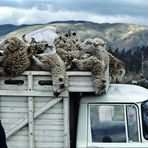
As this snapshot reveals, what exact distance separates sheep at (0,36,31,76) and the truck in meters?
0.10

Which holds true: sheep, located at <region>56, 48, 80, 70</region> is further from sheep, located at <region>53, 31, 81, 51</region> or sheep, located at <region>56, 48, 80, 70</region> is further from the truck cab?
the truck cab

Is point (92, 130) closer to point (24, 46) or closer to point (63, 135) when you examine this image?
point (63, 135)

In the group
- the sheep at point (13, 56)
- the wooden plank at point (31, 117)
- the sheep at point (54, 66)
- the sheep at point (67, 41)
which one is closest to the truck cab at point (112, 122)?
the sheep at point (54, 66)

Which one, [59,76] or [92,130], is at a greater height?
[59,76]

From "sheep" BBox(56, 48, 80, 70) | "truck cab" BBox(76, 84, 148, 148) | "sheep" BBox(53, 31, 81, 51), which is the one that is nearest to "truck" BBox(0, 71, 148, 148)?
"truck cab" BBox(76, 84, 148, 148)

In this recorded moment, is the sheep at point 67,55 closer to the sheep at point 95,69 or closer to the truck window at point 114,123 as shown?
the sheep at point 95,69

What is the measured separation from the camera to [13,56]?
19.5 feet

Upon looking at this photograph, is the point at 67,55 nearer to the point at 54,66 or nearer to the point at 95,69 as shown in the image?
the point at 54,66

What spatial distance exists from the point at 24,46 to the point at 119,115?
140 cm

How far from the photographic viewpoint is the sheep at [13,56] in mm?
5895

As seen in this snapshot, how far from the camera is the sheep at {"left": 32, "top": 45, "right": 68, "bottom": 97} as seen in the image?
5750mm

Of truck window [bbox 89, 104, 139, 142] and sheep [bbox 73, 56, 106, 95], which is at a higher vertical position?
sheep [bbox 73, 56, 106, 95]

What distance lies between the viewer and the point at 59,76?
5.77 m

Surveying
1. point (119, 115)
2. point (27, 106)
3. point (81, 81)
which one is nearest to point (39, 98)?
point (27, 106)
